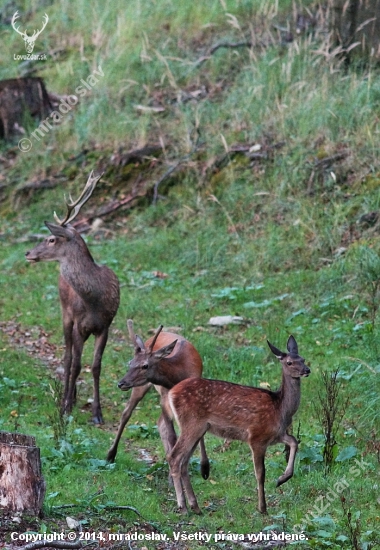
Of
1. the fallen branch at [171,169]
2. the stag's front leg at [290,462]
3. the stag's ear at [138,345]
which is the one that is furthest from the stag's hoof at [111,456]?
the fallen branch at [171,169]

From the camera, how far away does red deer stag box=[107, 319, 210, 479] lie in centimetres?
758

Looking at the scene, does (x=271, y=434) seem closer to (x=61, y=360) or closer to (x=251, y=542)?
(x=251, y=542)

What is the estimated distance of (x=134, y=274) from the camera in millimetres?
13695

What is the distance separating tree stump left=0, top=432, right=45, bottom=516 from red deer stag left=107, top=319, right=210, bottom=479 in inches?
62.6

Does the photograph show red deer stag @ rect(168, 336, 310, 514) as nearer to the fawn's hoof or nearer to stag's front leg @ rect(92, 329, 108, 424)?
the fawn's hoof

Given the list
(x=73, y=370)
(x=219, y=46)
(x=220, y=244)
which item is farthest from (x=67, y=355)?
(x=219, y=46)

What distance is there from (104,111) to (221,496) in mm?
11317

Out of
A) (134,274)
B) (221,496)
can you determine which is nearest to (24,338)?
(134,274)

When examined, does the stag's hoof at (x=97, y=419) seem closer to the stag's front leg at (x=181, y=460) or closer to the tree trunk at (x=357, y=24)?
the stag's front leg at (x=181, y=460)

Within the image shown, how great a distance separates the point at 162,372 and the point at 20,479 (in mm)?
2055

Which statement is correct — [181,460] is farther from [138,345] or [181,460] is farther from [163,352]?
[138,345]
